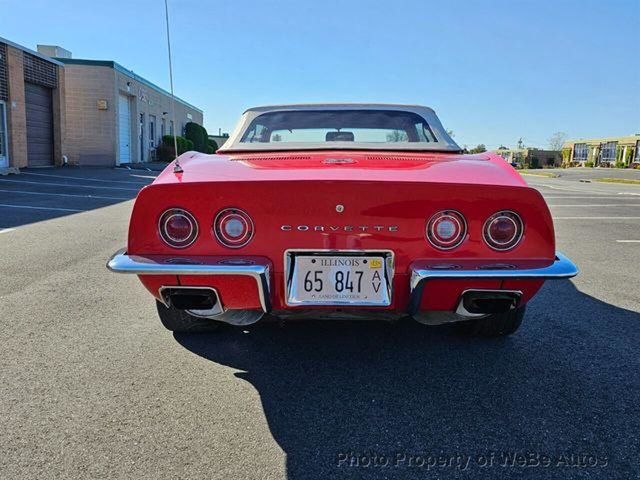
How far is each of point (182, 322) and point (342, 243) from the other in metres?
1.22

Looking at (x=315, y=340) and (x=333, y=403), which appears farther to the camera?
(x=315, y=340)

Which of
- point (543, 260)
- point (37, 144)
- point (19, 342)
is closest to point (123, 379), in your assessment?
point (19, 342)

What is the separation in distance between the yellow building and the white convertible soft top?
6173cm

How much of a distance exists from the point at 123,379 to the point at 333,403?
3.31ft

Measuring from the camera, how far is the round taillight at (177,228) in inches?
84.7

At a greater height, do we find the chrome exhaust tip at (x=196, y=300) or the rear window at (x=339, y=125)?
the rear window at (x=339, y=125)

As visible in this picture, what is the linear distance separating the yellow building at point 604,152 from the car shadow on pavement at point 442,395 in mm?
62403

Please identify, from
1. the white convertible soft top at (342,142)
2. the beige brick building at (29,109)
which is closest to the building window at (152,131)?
the beige brick building at (29,109)

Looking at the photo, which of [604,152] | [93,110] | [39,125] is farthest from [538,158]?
[39,125]

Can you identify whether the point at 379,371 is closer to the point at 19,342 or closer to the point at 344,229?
the point at 344,229

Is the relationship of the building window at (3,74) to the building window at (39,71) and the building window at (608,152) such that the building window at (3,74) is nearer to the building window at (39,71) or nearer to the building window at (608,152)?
the building window at (39,71)

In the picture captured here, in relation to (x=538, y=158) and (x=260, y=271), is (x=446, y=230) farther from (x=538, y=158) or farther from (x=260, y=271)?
(x=538, y=158)

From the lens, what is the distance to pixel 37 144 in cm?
1838

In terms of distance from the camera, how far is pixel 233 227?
2145 mm
